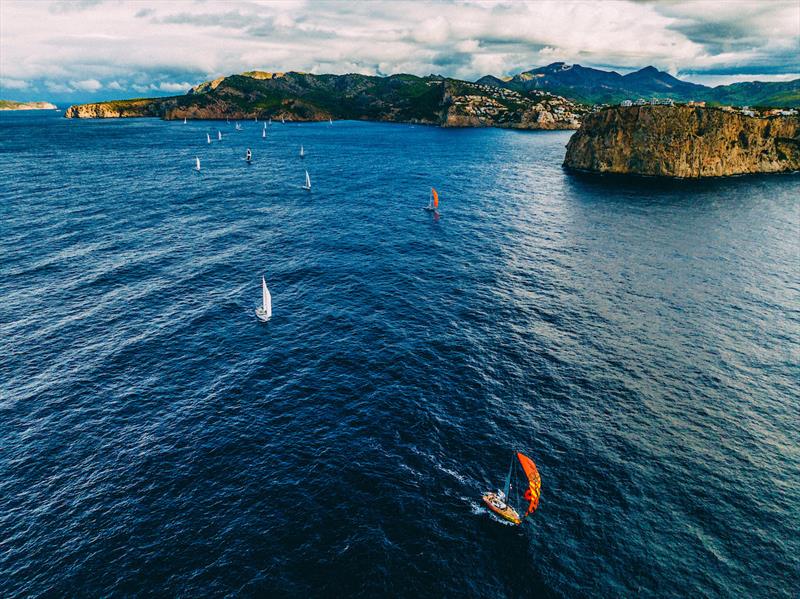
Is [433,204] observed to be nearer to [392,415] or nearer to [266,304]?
[266,304]

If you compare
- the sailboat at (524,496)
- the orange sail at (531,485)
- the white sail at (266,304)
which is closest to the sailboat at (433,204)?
the white sail at (266,304)

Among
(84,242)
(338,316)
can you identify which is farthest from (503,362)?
(84,242)

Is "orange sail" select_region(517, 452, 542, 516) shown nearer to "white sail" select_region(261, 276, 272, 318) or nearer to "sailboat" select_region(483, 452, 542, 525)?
"sailboat" select_region(483, 452, 542, 525)

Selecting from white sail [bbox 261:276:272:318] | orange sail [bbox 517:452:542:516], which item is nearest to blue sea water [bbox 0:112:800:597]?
orange sail [bbox 517:452:542:516]

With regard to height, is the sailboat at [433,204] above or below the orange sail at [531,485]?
above

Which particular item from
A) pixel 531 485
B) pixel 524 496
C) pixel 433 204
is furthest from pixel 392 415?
pixel 433 204

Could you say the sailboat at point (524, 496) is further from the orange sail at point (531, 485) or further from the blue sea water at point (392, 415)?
the blue sea water at point (392, 415)
